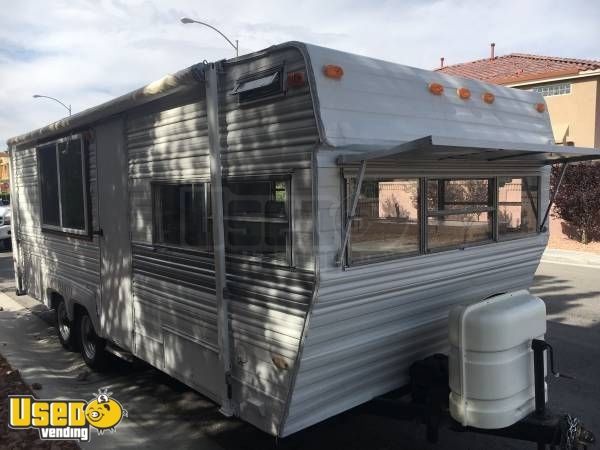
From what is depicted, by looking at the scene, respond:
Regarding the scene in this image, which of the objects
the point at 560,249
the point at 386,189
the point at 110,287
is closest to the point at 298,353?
the point at 386,189

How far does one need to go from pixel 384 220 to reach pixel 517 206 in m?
1.64

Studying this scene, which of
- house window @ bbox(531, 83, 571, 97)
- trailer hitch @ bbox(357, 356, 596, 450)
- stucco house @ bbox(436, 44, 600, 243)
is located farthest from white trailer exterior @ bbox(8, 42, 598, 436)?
house window @ bbox(531, 83, 571, 97)

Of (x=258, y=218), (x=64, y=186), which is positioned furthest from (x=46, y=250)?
(x=258, y=218)

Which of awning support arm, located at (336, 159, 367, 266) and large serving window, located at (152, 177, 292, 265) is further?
large serving window, located at (152, 177, 292, 265)

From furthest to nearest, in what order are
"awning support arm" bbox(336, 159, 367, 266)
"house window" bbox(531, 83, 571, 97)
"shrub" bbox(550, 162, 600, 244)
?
"house window" bbox(531, 83, 571, 97) < "shrub" bbox(550, 162, 600, 244) < "awning support arm" bbox(336, 159, 367, 266)

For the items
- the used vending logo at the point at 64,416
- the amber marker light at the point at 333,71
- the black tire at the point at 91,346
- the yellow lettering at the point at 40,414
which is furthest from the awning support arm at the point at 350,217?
the black tire at the point at 91,346

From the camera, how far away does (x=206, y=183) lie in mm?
3754

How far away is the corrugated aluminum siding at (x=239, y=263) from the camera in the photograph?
3094 millimetres

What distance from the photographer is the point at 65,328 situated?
655 centimetres

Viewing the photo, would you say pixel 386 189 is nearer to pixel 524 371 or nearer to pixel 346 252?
pixel 346 252

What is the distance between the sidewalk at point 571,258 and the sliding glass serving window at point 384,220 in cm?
1062

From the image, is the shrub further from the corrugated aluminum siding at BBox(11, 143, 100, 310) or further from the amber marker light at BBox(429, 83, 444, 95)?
the corrugated aluminum siding at BBox(11, 143, 100, 310)

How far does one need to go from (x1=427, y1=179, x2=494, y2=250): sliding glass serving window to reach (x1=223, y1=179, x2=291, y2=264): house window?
111cm

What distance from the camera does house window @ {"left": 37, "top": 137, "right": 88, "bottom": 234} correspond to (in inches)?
218
